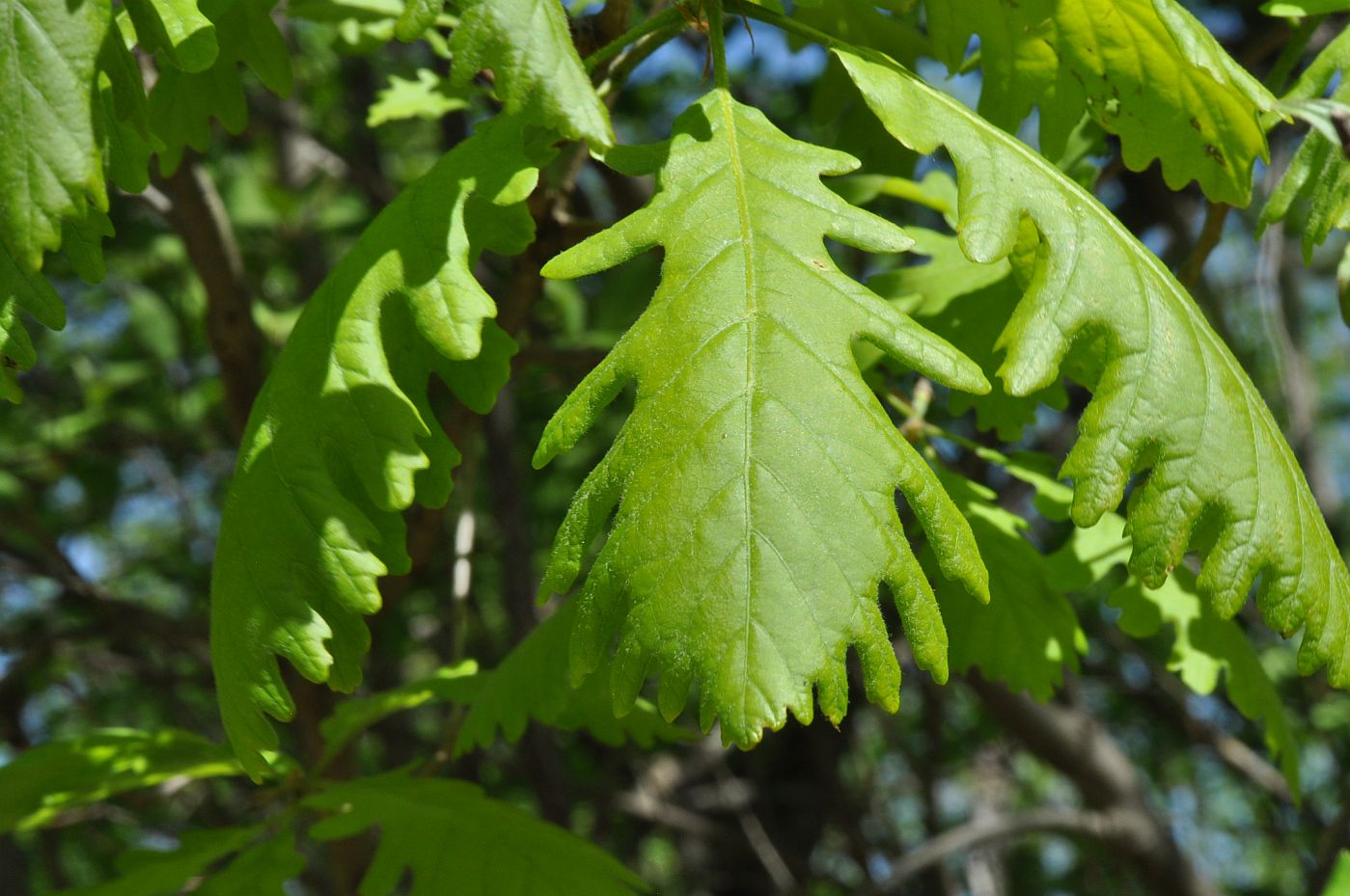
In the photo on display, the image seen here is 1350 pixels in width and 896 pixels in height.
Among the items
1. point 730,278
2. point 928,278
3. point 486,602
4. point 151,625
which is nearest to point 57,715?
point 486,602

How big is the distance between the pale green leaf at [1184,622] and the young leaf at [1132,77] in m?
0.63

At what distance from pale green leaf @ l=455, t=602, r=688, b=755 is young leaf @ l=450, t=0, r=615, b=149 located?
0.79m

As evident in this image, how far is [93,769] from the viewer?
2.04m

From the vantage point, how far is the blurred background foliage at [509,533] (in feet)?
10.0

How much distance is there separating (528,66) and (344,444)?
0.38 metres

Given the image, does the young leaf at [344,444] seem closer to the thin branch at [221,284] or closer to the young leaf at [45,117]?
the young leaf at [45,117]

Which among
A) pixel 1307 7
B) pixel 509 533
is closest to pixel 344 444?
pixel 1307 7

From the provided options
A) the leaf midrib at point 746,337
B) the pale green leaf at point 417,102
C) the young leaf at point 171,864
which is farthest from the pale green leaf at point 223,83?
the young leaf at point 171,864

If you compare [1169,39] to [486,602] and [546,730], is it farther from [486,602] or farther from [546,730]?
[486,602]

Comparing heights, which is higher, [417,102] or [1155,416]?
[1155,416]

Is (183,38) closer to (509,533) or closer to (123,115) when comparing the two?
(123,115)

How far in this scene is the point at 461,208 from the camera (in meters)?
1.25

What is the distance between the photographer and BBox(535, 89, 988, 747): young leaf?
104 centimetres

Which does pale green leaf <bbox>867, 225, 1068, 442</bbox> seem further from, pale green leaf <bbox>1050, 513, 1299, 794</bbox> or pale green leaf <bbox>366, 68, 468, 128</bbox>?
pale green leaf <bbox>366, 68, 468, 128</bbox>
